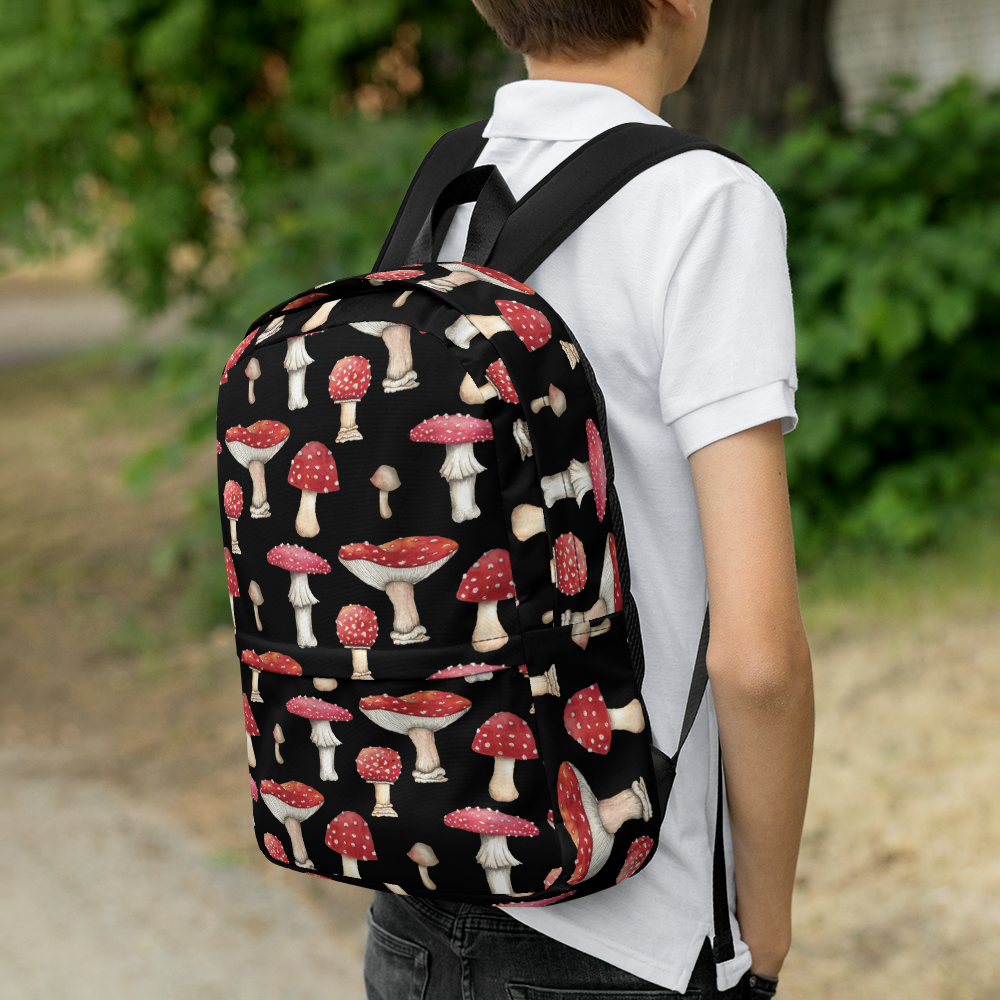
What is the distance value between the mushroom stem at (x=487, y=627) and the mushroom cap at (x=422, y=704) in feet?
0.19

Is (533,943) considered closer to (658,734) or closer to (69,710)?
(658,734)

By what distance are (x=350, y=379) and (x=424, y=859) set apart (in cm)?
50

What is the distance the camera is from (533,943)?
1.26 metres

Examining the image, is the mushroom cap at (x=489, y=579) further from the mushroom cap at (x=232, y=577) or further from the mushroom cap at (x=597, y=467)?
the mushroom cap at (x=232, y=577)

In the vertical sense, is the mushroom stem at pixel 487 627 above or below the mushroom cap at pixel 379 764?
above

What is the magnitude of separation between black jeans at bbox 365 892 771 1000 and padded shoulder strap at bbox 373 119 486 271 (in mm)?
769

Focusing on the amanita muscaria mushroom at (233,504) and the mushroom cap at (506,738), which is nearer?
the mushroom cap at (506,738)

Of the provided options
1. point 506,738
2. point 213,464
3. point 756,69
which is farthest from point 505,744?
point 213,464

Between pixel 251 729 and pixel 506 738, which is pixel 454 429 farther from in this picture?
pixel 251 729

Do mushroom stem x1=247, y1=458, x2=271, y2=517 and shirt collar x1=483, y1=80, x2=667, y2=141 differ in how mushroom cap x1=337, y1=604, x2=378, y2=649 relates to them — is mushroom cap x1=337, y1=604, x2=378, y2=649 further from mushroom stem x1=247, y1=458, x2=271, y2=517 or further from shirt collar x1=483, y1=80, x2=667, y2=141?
shirt collar x1=483, y1=80, x2=667, y2=141

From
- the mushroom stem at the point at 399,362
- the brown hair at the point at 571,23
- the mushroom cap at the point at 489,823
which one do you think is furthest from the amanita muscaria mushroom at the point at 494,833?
the brown hair at the point at 571,23

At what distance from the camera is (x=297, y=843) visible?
49.6 inches

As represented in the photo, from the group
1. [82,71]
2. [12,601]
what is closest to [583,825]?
[12,601]

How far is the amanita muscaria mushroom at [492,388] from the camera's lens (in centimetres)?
110
